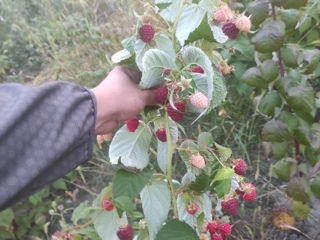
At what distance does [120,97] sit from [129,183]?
0.57 ft

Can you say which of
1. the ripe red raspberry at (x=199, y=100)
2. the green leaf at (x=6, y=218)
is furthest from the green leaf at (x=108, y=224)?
the green leaf at (x=6, y=218)

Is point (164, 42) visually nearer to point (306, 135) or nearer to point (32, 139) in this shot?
point (32, 139)

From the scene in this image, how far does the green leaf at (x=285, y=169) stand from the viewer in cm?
137

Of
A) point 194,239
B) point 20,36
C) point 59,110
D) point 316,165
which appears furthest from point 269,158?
point 20,36

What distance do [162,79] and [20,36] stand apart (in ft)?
9.64

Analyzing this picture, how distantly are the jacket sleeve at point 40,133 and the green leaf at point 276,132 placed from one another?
0.69 m

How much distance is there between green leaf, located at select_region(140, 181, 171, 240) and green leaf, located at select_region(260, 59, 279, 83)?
525mm

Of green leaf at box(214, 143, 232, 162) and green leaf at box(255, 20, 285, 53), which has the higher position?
green leaf at box(214, 143, 232, 162)

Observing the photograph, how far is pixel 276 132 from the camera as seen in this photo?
1.28 meters

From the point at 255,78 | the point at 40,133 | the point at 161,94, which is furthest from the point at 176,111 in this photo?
the point at 255,78

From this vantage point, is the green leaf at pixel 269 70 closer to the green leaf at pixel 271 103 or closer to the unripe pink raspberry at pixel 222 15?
the green leaf at pixel 271 103

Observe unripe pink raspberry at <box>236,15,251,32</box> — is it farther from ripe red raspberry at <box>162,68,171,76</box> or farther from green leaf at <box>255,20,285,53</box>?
green leaf at <box>255,20,285,53</box>

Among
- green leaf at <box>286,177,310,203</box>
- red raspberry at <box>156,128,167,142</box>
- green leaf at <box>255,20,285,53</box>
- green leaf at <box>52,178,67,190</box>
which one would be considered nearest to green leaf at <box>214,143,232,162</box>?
red raspberry at <box>156,128,167,142</box>

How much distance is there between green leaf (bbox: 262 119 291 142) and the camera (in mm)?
1282
